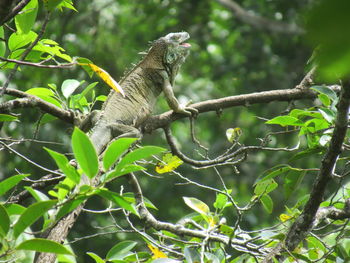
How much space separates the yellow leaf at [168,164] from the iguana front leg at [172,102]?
2.03ft

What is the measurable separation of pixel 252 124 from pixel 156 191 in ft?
9.52

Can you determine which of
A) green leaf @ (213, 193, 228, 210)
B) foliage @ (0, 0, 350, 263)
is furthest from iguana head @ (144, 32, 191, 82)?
green leaf @ (213, 193, 228, 210)

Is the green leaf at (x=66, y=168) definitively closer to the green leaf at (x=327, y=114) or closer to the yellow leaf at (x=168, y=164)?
the green leaf at (x=327, y=114)

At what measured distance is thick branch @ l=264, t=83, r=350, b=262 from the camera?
1.61 meters

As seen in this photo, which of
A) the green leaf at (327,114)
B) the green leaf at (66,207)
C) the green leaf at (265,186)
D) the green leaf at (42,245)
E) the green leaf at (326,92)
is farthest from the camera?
the green leaf at (265,186)

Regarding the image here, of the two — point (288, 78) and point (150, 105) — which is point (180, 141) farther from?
point (150, 105)

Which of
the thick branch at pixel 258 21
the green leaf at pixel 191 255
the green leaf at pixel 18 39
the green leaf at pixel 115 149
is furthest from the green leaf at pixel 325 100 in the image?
the thick branch at pixel 258 21

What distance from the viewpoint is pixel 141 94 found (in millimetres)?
3984

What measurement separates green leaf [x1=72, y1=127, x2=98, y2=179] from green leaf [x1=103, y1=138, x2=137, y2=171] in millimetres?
53

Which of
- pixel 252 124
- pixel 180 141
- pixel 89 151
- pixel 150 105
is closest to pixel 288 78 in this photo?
pixel 252 124

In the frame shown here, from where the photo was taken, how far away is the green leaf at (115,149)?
1357 millimetres

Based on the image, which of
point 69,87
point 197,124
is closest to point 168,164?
point 69,87

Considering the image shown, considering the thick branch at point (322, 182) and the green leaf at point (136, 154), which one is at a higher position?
the green leaf at point (136, 154)

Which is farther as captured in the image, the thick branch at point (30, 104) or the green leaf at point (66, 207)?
the thick branch at point (30, 104)
